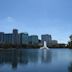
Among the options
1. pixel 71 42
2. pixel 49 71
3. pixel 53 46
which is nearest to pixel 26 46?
pixel 53 46

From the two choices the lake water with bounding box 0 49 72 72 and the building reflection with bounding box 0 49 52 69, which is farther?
the building reflection with bounding box 0 49 52 69

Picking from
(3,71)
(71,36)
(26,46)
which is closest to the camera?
(3,71)

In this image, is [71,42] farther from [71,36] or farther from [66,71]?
[66,71]

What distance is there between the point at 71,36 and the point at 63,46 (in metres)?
66.2

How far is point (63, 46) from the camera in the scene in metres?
198

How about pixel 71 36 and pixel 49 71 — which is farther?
pixel 71 36

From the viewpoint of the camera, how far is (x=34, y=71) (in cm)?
2045

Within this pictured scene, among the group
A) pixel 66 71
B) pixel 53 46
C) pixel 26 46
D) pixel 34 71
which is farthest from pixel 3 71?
pixel 53 46

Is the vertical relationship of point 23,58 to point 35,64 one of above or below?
above

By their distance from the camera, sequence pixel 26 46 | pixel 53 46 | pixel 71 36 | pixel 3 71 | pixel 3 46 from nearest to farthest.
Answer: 1. pixel 3 71
2. pixel 71 36
3. pixel 3 46
4. pixel 26 46
5. pixel 53 46

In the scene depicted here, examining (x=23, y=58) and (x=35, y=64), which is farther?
(x=23, y=58)

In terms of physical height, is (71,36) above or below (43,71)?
above

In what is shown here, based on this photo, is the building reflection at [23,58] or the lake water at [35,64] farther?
the building reflection at [23,58]

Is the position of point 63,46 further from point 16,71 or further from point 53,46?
point 16,71
